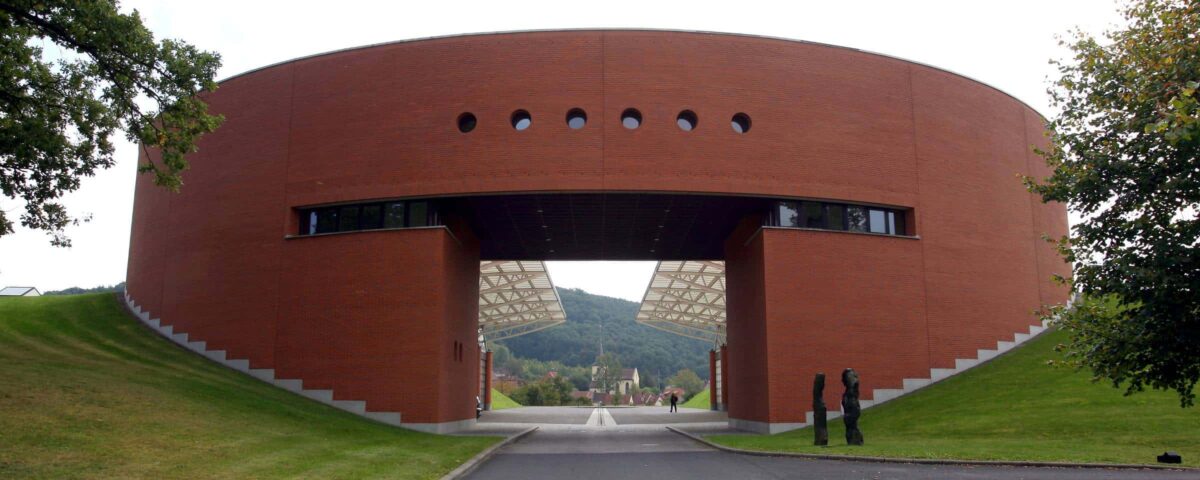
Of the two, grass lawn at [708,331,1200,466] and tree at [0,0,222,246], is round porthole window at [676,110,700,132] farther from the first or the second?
tree at [0,0,222,246]

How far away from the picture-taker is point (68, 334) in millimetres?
26094

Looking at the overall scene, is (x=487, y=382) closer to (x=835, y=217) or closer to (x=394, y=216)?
(x=394, y=216)

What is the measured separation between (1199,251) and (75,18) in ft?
53.4

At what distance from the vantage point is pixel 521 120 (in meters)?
26.0

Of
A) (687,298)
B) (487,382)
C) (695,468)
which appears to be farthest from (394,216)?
(487,382)

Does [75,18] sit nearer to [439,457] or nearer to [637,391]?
[439,457]

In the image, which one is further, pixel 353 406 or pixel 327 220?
pixel 327 220

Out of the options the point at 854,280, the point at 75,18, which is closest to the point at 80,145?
the point at 75,18

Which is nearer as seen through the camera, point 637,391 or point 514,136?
point 514,136

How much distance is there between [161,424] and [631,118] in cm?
1522

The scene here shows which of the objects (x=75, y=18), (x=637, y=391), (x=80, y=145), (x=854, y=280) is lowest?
(x=637, y=391)

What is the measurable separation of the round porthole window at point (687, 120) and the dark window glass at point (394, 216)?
8731mm

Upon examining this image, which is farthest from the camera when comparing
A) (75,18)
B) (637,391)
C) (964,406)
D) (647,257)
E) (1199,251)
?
(637,391)

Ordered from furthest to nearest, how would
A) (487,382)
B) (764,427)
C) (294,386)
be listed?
(487,382) < (294,386) < (764,427)
